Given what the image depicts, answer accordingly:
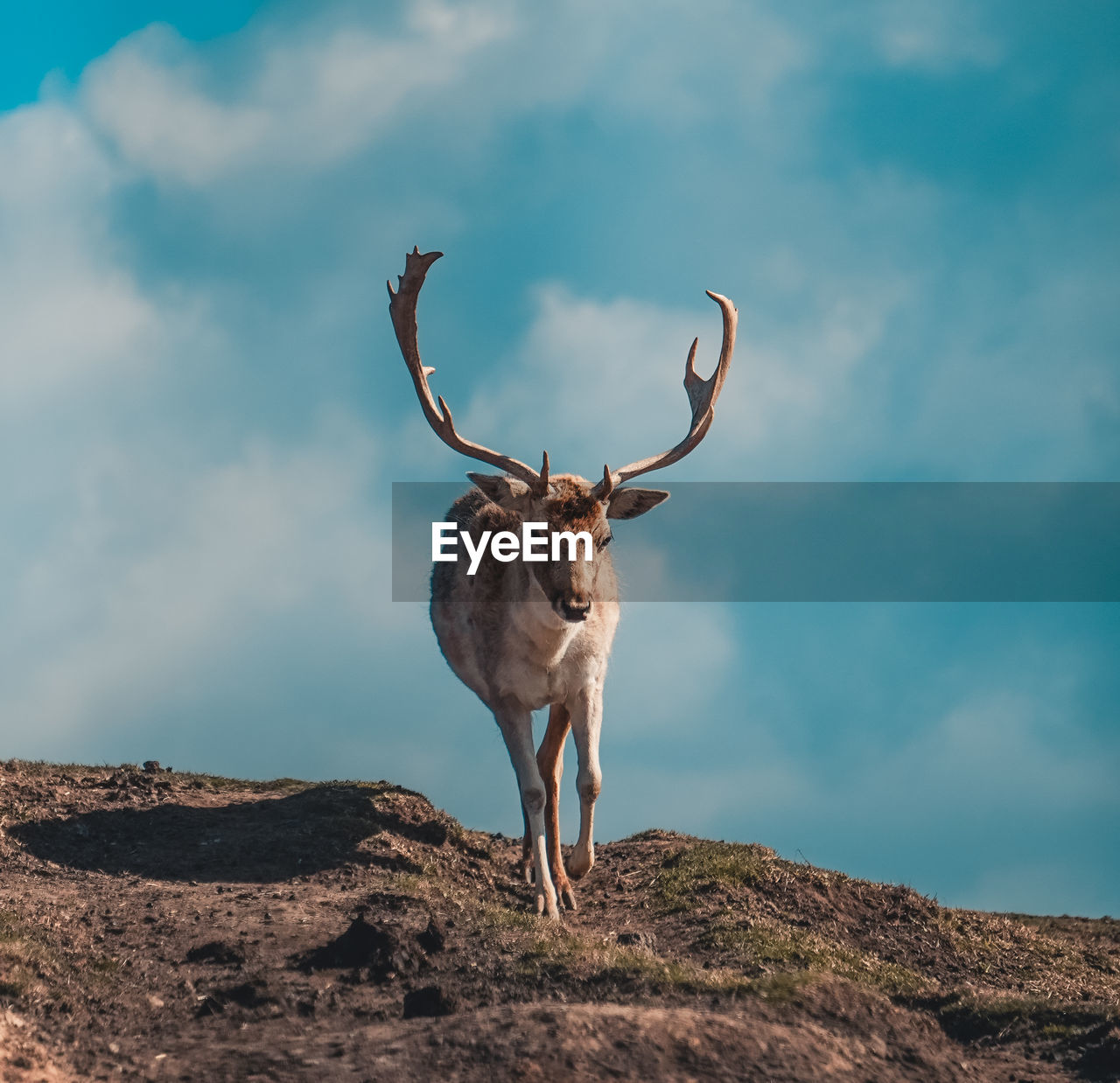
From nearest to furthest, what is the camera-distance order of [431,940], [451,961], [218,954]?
1. [451,961]
2. [431,940]
3. [218,954]

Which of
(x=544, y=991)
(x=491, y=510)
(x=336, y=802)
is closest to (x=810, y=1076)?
(x=544, y=991)

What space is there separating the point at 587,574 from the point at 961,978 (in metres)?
5.03

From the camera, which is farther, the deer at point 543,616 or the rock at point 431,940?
the deer at point 543,616

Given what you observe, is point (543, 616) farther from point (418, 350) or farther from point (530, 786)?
point (418, 350)

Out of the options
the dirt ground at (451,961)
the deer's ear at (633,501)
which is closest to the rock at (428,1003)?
the dirt ground at (451,961)

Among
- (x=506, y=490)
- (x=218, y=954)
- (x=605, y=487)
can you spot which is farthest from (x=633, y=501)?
(x=218, y=954)

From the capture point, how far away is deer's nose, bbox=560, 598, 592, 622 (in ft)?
34.6

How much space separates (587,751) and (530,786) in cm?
67

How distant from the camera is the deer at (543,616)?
36.7 feet

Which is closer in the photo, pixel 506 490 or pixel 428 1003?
pixel 428 1003

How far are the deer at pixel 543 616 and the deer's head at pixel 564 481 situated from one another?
11 millimetres

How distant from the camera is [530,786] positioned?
11562 mm

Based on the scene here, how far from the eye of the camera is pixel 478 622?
12.2 m

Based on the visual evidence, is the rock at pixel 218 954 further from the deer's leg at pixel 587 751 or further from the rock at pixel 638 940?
the deer's leg at pixel 587 751
